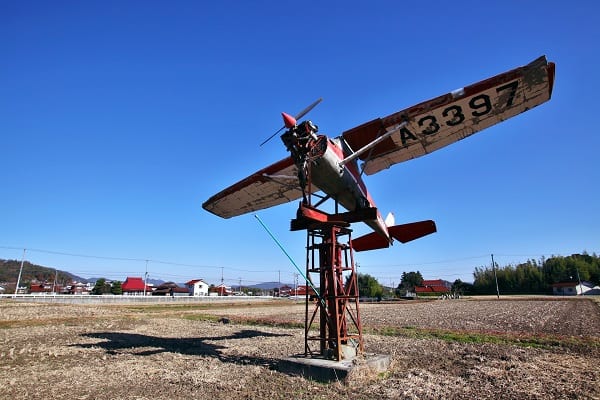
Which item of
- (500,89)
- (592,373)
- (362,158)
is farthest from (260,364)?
(500,89)

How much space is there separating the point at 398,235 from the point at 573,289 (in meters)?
114

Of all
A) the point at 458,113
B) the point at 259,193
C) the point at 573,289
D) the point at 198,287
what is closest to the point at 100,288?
the point at 198,287

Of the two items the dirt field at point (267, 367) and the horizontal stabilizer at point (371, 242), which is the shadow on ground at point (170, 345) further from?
the horizontal stabilizer at point (371, 242)

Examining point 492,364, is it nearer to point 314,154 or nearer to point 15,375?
point 314,154

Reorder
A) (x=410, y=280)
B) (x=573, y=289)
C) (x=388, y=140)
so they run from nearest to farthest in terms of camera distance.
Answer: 1. (x=388, y=140)
2. (x=573, y=289)
3. (x=410, y=280)

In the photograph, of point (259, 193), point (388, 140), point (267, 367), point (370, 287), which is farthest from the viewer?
point (370, 287)

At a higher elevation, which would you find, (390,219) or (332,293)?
(390,219)

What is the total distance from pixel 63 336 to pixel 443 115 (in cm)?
1907

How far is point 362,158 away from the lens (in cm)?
1248

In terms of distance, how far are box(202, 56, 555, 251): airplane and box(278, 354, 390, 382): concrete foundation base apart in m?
4.21

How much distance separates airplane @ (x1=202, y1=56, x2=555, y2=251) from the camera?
9484 millimetres

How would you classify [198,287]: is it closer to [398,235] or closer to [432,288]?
[432,288]

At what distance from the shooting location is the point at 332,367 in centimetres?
912

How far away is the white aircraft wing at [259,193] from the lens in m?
12.5
